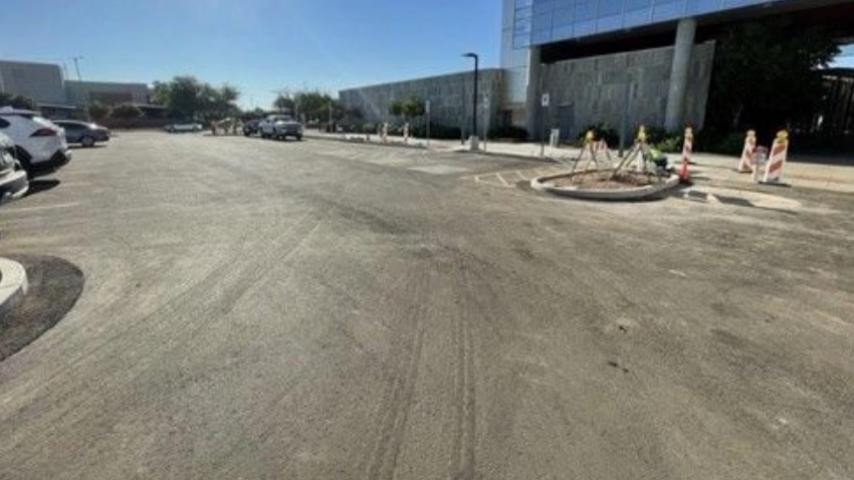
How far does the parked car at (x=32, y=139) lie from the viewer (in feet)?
41.9

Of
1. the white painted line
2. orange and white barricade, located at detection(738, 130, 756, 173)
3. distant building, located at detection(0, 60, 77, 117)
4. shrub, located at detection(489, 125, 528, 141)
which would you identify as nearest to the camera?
the white painted line

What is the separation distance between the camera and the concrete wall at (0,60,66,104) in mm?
92438

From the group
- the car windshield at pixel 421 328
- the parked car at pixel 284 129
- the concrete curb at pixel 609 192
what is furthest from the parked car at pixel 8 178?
the parked car at pixel 284 129

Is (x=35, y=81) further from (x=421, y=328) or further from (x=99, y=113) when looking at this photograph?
(x=421, y=328)

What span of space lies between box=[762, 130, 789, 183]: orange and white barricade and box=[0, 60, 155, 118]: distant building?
94.1 metres

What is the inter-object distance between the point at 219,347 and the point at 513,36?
1498 inches

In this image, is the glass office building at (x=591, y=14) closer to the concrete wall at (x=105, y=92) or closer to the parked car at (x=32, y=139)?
the parked car at (x=32, y=139)

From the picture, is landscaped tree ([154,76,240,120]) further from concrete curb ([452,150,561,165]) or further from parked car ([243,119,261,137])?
concrete curb ([452,150,561,165])

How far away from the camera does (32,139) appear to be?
13.0 meters

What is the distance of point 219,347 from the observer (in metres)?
3.96

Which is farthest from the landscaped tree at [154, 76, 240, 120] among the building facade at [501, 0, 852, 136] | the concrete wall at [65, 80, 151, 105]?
the building facade at [501, 0, 852, 136]

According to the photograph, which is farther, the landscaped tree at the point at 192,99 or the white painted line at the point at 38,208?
the landscaped tree at the point at 192,99

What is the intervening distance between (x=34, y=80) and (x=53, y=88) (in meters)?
3.07

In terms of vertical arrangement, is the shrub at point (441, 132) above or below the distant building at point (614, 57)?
below
